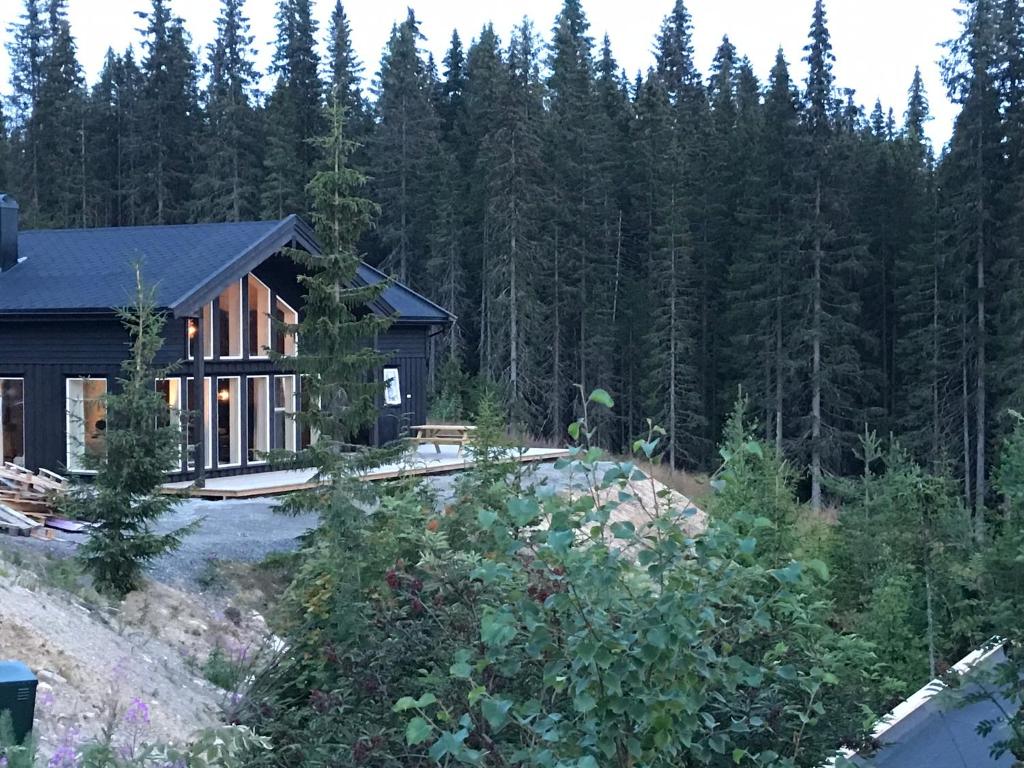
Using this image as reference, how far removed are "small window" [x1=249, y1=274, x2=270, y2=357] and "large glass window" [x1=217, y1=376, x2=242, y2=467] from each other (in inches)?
30.2

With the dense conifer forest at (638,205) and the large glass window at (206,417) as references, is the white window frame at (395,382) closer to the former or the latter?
the large glass window at (206,417)

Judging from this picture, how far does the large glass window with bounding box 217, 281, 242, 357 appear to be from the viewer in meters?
21.4

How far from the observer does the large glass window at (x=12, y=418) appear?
2019 cm

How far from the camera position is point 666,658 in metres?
3.17

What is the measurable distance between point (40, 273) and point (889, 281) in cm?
3031

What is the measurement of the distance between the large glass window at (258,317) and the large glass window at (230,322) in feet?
1.14

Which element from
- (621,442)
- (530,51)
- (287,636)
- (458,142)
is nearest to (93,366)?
(287,636)

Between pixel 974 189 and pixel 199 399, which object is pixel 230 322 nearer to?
pixel 199 399

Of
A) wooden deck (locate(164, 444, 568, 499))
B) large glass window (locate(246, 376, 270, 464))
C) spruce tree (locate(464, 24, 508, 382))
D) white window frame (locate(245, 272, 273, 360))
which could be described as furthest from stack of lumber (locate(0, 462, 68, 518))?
spruce tree (locate(464, 24, 508, 382))

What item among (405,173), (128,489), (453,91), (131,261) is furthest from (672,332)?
(128,489)

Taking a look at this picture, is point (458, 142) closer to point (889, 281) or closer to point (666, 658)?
point (889, 281)

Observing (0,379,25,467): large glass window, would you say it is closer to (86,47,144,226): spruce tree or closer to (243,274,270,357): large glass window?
(243,274,270,357): large glass window

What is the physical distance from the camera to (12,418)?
66.6ft

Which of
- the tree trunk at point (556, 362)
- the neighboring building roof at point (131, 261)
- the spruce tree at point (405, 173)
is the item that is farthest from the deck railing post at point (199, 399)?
the spruce tree at point (405, 173)
